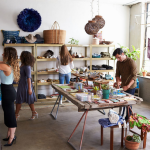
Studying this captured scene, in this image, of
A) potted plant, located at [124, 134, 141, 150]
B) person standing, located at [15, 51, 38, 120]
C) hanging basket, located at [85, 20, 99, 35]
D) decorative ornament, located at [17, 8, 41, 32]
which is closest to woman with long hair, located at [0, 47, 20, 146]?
person standing, located at [15, 51, 38, 120]

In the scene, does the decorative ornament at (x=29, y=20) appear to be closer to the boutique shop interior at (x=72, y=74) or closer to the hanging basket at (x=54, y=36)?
the boutique shop interior at (x=72, y=74)

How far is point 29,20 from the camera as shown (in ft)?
20.0

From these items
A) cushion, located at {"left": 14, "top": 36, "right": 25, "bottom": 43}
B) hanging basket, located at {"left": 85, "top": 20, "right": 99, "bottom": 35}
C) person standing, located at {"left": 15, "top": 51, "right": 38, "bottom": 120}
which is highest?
hanging basket, located at {"left": 85, "top": 20, "right": 99, "bottom": 35}

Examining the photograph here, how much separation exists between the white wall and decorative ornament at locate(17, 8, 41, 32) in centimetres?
17

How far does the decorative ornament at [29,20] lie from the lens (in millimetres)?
5957

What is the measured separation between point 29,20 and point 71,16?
1381mm

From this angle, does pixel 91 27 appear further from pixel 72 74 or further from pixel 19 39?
pixel 72 74

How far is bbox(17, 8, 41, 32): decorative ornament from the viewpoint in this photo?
596 cm

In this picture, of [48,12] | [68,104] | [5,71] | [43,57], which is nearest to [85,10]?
[48,12]

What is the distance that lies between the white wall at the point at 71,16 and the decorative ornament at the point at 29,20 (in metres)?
0.17

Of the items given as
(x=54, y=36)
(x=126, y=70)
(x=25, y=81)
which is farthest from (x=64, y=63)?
(x=126, y=70)

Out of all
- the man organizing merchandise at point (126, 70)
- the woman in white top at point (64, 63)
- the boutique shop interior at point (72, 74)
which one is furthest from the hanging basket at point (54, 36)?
the man organizing merchandise at point (126, 70)

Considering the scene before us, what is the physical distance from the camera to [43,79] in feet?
21.0

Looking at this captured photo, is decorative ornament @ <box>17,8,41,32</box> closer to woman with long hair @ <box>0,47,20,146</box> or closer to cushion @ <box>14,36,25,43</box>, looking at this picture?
cushion @ <box>14,36,25,43</box>
